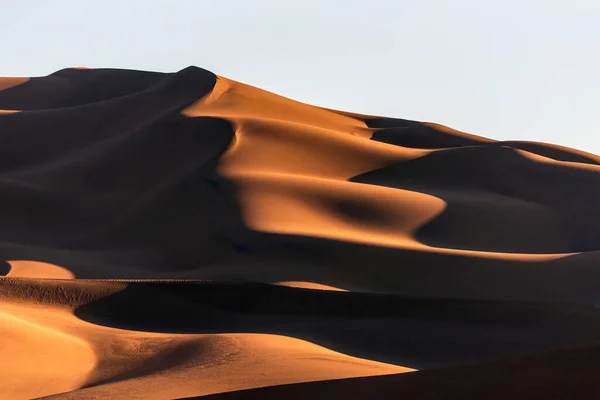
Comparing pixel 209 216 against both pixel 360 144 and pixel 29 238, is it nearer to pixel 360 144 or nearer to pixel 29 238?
pixel 29 238

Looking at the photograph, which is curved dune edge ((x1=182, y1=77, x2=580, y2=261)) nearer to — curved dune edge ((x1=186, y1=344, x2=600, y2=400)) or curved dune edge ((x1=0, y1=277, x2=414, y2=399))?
curved dune edge ((x1=0, y1=277, x2=414, y2=399))

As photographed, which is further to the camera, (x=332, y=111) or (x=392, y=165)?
(x=332, y=111)

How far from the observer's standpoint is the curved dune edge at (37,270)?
19.2 meters

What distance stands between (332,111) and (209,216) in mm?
21884

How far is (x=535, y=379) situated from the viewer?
19.3ft

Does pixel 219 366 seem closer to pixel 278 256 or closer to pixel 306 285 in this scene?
pixel 306 285

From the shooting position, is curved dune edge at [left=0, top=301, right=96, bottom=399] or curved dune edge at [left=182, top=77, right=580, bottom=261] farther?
curved dune edge at [left=182, top=77, right=580, bottom=261]

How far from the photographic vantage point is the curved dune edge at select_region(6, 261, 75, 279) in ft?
63.1

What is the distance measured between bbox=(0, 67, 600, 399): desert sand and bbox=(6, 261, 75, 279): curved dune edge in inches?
2.8

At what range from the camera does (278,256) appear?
20.6 m

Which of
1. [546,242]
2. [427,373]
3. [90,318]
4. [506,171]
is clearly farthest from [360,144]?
[427,373]

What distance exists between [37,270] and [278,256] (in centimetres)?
511

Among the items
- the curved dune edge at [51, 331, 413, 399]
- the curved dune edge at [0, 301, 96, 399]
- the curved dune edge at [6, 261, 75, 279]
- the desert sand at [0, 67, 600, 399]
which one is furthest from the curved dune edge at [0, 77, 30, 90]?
the curved dune edge at [51, 331, 413, 399]

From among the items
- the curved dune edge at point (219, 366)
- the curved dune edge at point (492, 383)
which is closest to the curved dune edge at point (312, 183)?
the curved dune edge at point (219, 366)
